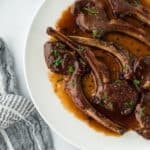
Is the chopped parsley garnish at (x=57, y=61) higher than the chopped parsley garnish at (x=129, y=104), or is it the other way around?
the chopped parsley garnish at (x=57, y=61)

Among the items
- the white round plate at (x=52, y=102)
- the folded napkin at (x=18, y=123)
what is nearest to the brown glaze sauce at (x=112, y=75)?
the white round plate at (x=52, y=102)

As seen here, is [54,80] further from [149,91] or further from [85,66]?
[149,91]

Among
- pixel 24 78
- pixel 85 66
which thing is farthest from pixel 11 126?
pixel 85 66

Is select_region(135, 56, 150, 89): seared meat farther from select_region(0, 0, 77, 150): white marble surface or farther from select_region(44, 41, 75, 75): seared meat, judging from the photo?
select_region(0, 0, 77, 150): white marble surface

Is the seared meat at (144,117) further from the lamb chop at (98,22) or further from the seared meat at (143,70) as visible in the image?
the lamb chop at (98,22)

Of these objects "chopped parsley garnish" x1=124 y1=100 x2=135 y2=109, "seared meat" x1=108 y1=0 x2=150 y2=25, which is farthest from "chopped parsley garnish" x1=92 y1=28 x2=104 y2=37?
"chopped parsley garnish" x1=124 y1=100 x2=135 y2=109

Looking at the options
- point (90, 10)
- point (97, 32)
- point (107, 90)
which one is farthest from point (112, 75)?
point (90, 10)
